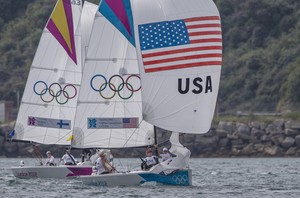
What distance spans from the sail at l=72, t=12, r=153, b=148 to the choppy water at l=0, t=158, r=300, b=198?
2.00 meters

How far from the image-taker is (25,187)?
176 feet

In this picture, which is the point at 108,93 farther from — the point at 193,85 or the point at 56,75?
the point at 56,75

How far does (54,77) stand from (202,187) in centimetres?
1228

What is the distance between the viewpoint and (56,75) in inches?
2462

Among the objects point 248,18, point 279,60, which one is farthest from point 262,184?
point 248,18

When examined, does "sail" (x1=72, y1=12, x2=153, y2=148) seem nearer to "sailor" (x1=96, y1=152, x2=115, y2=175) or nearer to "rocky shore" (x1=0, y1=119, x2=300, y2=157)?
"sailor" (x1=96, y1=152, x2=115, y2=175)

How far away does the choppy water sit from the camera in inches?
1921

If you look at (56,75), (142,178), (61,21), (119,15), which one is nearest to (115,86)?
(119,15)

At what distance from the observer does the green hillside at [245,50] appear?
105938 mm

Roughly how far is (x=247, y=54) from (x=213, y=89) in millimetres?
62271

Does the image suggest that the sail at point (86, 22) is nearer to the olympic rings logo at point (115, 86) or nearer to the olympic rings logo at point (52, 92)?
the olympic rings logo at point (52, 92)

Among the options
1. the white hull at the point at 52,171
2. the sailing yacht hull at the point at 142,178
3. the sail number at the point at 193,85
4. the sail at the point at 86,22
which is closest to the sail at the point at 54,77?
the sail at the point at 86,22

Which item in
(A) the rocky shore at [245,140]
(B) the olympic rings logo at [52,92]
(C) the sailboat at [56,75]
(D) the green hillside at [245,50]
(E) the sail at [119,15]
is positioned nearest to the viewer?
(E) the sail at [119,15]

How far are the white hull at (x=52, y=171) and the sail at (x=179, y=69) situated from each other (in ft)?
24.4
